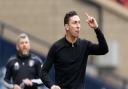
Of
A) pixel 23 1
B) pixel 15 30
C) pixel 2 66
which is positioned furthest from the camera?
pixel 23 1

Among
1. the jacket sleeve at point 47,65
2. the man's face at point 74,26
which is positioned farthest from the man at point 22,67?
the man's face at point 74,26

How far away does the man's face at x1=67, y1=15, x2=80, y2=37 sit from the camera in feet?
32.9

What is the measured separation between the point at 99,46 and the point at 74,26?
43 cm

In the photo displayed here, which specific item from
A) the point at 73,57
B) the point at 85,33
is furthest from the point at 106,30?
the point at 73,57

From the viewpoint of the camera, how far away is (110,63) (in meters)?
20.0

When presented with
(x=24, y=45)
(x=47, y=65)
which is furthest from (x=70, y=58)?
(x=24, y=45)

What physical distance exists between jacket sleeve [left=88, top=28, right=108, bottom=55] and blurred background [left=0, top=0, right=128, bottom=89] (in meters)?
8.59

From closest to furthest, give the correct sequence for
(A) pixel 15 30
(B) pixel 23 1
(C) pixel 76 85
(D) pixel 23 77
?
(C) pixel 76 85 < (D) pixel 23 77 < (A) pixel 15 30 < (B) pixel 23 1

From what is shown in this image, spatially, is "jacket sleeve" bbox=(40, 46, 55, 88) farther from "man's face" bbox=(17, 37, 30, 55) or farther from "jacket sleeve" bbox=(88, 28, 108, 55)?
"man's face" bbox=(17, 37, 30, 55)

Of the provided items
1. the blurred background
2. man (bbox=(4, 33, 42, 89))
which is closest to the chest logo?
man (bbox=(4, 33, 42, 89))

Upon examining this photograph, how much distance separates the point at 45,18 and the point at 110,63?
2004mm

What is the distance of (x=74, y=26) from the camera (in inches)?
395

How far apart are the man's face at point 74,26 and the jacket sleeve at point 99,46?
0.24m

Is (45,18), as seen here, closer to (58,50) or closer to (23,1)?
(23,1)
